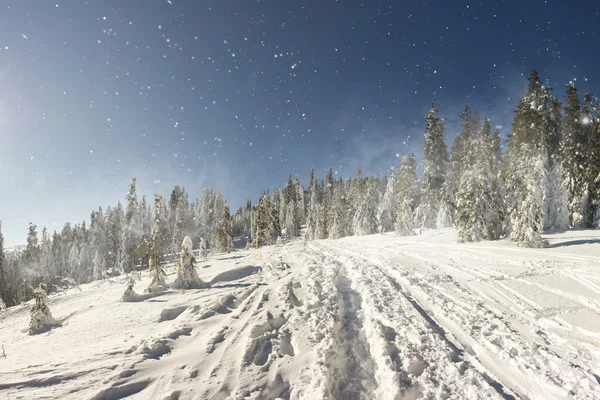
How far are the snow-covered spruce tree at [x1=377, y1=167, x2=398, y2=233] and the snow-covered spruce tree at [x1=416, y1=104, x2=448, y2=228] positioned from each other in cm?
750

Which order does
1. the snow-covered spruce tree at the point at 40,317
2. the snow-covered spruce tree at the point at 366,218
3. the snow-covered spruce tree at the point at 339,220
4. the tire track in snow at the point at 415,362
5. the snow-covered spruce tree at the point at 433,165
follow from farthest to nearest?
1. the snow-covered spruce tree at the point at 339,220
2. the snow-covered spruce tree at the point at 366,218
3. the snow-covered spruce tree at the point at 433,165
4. the snow-covered spruce tree at the point at 40,317
5. the tire track in snow at the point at 415,362

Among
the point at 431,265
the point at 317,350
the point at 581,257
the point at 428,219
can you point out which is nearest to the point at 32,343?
the point at 317,350

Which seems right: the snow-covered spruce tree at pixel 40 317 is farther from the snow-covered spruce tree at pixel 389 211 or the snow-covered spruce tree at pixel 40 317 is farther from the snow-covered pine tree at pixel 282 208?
the snow-covered pine tree at pixel 282 208

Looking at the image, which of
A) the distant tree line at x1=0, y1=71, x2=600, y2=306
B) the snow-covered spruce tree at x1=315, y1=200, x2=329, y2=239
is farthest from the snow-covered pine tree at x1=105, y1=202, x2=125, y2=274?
the snow-covered spruce tree at x1=315, y1=200, x2=329, y2=239

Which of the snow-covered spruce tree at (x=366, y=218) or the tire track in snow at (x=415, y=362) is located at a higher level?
the snow-covered spruce tree at (x=366, y=218)

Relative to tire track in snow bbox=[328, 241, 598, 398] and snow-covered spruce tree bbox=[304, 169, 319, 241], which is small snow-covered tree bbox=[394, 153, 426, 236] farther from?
tire track in snow bbox=[328, 241, 598, 398]

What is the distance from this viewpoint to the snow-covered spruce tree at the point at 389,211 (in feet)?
137

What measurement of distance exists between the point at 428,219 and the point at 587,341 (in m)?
30.0

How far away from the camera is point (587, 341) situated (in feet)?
17.8

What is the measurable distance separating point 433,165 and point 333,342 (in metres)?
33.2

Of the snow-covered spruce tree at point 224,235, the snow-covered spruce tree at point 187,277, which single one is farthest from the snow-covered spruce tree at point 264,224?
the snow-covered spruce tree at point 187,277

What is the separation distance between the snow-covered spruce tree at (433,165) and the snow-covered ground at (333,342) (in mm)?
24020

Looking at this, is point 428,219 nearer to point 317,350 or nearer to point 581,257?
point 581,257

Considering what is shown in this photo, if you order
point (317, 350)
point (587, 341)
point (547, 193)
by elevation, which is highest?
point (547, 193)
